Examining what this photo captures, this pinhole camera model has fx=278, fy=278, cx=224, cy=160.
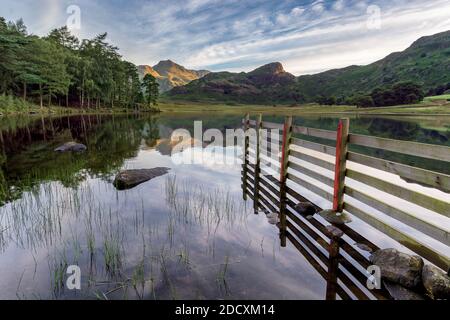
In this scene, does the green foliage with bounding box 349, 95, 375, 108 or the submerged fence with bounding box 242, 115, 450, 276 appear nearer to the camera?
the submerged fence with bounding box 242, 115, 450, 276

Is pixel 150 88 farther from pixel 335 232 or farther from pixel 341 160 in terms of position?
pixel 335 232

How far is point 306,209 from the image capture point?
7.59 meters

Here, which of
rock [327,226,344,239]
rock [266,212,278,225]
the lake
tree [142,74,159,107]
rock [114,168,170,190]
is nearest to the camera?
the lake

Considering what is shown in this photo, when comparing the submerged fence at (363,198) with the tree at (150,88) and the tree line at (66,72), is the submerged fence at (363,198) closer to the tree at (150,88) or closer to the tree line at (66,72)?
the tree line at (66,72)

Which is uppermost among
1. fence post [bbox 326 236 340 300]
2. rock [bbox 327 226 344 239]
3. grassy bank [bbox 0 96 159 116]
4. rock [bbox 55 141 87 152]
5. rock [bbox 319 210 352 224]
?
grassy bank [bbox 0 96 159 116]

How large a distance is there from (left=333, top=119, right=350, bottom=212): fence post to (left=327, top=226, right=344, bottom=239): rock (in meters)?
0.92

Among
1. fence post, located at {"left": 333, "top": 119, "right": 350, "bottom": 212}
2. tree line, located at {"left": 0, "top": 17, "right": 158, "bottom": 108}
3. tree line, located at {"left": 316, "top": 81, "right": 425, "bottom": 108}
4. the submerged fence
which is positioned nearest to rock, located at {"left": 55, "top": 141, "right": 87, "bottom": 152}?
the submerged fence

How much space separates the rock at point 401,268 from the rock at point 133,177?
8.07 meters

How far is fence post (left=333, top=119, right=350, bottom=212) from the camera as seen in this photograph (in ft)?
22.1

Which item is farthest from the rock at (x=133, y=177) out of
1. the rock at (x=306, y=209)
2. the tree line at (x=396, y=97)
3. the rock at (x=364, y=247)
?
the tree line at (x=396, y=97)

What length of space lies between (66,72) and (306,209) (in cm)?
7891

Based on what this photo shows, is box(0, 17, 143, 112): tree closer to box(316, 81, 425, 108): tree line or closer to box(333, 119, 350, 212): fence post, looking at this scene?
box(333, 119, 350, 212): fence post

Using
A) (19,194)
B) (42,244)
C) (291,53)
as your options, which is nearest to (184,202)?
(42,244)

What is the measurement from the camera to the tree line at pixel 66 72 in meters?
58.3
